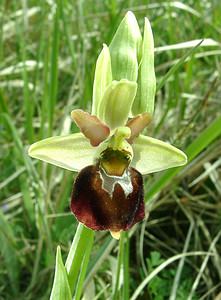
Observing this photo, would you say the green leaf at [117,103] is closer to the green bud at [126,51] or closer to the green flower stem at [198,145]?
the green bud at [126,51]

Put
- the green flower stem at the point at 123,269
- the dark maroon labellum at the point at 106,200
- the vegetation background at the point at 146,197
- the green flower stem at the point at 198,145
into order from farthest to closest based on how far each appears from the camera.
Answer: the vegetation background at the point at 146,197 < the green flower stem at the point at 198,145 < the green flower stem at the point at 123,269 < the dark maroon labellum at the point at 106,200

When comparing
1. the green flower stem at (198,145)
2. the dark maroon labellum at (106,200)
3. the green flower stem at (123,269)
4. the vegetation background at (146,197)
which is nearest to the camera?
the dark maroon labellum at (106,200)

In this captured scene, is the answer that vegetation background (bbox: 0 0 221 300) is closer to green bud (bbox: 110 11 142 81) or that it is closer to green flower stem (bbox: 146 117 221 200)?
green flower stem (bbox: 146 117 221 200)

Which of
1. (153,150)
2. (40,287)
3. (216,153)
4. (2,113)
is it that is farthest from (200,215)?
(153,150)

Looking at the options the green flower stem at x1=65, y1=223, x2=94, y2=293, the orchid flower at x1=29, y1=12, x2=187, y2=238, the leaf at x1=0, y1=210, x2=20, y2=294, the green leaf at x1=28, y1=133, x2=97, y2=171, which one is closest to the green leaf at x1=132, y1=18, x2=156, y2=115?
the orchid flower at x1=29, y1=12, x2=187, y2=238

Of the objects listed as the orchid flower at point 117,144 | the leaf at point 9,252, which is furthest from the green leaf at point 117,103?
the leaf at point 9,252
